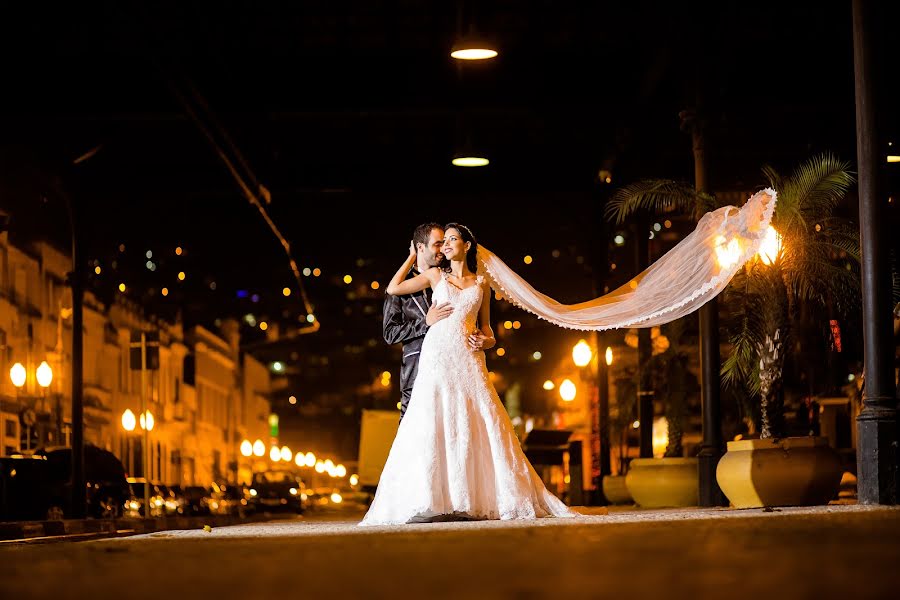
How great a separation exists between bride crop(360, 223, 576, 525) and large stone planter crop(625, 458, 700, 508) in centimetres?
771

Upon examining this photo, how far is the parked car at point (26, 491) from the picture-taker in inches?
1024

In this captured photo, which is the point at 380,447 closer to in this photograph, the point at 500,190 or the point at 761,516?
the point at 500,190

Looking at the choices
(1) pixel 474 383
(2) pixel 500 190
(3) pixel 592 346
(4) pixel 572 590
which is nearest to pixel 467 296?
(1) pixel 474 383

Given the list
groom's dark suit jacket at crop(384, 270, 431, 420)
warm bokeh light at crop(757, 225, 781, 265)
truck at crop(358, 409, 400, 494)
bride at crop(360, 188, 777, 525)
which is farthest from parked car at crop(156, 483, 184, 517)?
bride at crop(360, 188, 777, 525)

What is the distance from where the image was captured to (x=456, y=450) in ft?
44.3

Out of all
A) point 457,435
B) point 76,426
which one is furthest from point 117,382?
point 457,435

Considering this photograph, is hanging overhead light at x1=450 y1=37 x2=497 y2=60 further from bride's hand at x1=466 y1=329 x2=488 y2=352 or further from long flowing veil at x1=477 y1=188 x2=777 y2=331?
bride's hand at x1=466 y1=329 x2=488 y2=352

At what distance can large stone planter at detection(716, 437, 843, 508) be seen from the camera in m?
15.1

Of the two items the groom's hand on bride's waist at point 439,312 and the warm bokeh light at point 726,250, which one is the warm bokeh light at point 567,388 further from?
the groom's hand on bride's waist at point 439,312

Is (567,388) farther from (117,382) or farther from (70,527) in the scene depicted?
(117,382)

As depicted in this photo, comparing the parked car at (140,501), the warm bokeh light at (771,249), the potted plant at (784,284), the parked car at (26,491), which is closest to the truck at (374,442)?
the parked car at (140,501)

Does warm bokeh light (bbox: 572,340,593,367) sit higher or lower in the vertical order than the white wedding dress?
higher

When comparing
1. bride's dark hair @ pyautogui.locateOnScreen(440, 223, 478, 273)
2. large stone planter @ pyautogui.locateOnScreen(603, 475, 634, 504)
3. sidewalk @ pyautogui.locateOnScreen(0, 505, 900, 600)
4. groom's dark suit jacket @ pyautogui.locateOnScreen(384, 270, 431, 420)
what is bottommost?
large stone planter @ pyautogui.locateOnScreen(603, 475, 634, 504)

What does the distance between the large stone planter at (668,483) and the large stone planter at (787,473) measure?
222 inches
